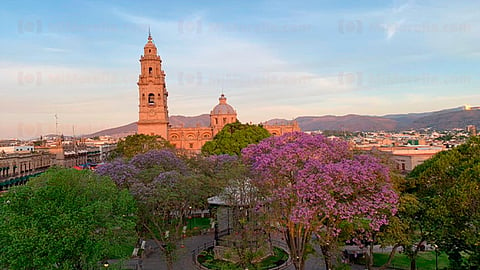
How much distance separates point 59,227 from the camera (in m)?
14.4

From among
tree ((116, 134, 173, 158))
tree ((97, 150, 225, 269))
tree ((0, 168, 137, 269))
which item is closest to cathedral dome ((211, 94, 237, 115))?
tree ((116, 134, 173, 158))

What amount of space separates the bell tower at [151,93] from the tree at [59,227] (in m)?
52.6

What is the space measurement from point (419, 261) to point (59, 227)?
19.1m

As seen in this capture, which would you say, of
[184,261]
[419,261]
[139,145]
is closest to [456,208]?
[419,261]

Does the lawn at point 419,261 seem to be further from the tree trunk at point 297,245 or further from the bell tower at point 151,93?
the bell tower at point 151,93

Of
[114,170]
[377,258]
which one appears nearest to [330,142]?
[377,258]

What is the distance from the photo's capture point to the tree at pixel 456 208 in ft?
49.6

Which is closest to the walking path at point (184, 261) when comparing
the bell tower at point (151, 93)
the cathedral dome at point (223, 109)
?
the bell tower at point (151, 93)

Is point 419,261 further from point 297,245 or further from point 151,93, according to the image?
point 151,93

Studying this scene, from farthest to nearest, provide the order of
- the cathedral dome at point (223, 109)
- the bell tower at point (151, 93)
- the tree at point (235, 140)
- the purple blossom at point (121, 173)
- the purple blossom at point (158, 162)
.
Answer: the cathedral dome at point (223, 109) < the bell tower at point (151, 93) < the tree at point (235, 140) < the purple blossom at point (158, 162) < the purple blossom at point (121, 173)

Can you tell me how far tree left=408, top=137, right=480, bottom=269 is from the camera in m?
15.1

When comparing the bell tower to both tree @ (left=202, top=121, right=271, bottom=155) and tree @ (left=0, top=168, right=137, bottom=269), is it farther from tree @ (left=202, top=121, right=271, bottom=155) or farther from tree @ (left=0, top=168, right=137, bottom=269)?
tree @ (left=0, top=168, right=137, bottom=269)

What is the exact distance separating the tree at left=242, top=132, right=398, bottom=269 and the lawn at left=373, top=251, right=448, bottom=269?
5885mm

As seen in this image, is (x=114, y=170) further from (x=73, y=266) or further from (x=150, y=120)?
(x=150, y=120)
